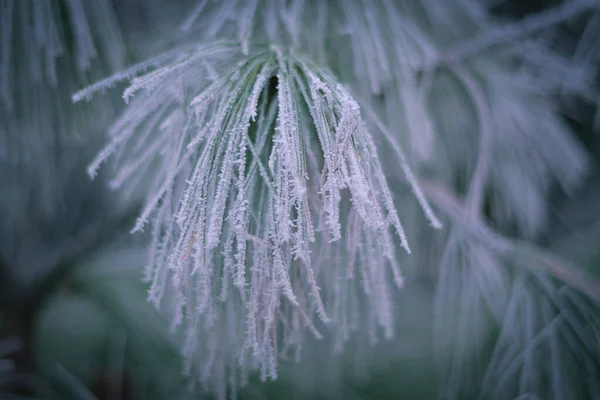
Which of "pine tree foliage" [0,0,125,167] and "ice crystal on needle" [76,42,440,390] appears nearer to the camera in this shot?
"ice crystal on needle" [76,42,440,390]

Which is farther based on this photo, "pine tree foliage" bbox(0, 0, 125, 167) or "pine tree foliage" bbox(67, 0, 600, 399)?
"pine tree foliage" bbox(0, 0, 125, 167)

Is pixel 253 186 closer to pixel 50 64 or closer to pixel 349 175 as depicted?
pixel 349 175

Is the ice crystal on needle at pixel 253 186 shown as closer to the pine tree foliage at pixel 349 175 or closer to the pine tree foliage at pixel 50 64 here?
the pine tree foliage at pixel 349 175

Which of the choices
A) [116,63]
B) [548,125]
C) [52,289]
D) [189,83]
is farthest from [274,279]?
[52,289]

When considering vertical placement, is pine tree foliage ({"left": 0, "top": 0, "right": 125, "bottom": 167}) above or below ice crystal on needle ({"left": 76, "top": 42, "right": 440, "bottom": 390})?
above

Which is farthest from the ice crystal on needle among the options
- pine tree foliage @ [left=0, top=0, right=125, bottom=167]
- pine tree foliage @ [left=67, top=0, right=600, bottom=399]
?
pine tree foliage @ [left=0, top=0, right=125, bottom=167]

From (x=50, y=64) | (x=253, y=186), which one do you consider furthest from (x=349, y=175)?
(x=50, y=64)

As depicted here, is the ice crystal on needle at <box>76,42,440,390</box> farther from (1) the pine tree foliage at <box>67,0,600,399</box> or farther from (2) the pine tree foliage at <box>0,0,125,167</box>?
(2) the pine tree foliage at <box>0,0,125,167</box>

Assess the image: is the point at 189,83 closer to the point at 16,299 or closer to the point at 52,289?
the point at 52,289

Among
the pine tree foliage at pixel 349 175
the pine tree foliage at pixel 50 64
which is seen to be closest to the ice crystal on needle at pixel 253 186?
the pine tree foliage at pixel 349 175
